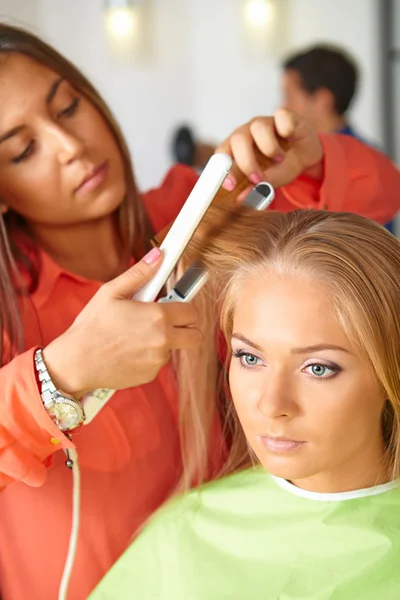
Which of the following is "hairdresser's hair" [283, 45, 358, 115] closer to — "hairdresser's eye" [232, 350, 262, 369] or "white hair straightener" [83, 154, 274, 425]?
"white hair straightener" [83, 154, 274, 425]

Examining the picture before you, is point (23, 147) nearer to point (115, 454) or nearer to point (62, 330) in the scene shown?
point (62, 330)

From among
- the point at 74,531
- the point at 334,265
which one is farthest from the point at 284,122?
the point at 74,531

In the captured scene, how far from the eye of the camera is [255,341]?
0.88 m

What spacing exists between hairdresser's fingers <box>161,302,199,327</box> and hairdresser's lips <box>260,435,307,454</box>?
0.53 feet

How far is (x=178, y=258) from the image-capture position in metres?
0.89

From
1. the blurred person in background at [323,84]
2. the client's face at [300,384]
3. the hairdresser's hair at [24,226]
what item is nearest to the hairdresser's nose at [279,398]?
the client's face at [300,384]

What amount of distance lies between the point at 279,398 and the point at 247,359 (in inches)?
3.4

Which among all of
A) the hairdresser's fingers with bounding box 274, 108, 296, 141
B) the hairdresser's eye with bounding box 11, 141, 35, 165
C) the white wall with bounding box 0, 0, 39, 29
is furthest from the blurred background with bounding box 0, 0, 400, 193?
the hairdresser's fingers with bounding box 274, 108, 296, 141

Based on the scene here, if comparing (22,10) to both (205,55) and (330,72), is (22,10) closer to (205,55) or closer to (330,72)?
(205,55)

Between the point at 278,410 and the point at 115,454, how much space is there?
33 cm

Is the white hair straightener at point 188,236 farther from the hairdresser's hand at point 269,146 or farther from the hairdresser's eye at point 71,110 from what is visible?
the hairdresser's eye at point 71,110

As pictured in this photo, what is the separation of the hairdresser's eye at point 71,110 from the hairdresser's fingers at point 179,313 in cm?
36

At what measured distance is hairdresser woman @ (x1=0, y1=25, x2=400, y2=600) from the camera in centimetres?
104

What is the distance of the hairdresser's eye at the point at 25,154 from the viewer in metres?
1.05
